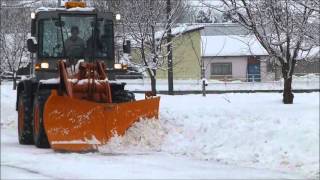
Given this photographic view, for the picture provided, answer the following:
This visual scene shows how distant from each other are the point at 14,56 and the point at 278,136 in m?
25.0

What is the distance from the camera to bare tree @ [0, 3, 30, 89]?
105 feet

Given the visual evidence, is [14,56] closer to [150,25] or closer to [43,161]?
[150,25]

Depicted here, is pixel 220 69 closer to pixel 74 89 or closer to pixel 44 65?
pixel 44 65

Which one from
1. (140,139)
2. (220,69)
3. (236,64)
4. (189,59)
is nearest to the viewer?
(140,139)

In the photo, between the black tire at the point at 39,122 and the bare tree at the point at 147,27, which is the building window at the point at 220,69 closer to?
the bare tree at the point at 147,27

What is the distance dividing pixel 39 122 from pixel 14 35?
21603 mm

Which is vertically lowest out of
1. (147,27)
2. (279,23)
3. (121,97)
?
(121,97)

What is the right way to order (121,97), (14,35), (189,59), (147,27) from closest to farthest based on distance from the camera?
(121,97), (147,27), (14,35), (189,59)

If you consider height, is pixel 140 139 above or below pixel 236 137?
below

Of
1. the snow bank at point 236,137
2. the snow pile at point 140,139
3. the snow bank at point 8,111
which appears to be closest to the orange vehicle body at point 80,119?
the snow pile at point 140,139

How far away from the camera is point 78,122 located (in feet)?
36.8

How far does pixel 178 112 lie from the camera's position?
12.8 m

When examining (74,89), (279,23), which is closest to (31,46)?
(74,89)

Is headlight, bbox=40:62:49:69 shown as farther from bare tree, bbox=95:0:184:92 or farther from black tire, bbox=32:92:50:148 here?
bare tree, bbox=95:0:184:92
